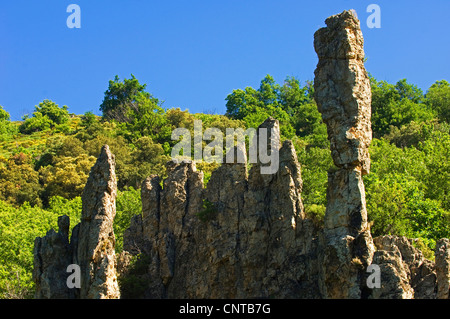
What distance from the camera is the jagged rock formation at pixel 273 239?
3225 cm

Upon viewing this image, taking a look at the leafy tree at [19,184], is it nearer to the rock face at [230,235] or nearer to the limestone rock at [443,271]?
the rock face at [230,235]

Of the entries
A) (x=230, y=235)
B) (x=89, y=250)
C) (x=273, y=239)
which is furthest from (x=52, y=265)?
(x=273, y=239)

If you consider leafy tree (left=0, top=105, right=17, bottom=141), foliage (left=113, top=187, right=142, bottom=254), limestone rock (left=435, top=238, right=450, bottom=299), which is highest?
leafy tree (left=0, top=105, right=17, bottom=141)

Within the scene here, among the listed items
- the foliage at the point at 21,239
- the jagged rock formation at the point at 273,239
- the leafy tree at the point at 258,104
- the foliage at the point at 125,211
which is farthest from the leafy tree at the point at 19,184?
the jagged rock formation at the point at 273,239

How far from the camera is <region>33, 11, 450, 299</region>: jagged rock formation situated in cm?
3225

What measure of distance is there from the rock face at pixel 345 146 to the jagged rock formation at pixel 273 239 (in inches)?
2.1

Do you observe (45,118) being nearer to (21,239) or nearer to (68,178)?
(68,178)

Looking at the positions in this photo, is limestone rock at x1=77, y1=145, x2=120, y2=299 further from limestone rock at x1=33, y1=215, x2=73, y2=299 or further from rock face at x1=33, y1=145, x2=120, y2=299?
limestone rock at x1=33, y1=215, x2=73, y2=299

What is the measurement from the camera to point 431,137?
7669cm

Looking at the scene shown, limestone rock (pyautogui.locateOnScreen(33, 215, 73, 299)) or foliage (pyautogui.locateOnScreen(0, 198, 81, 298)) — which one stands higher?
foliage (pyautogui.locateOnScreen(0, 198, 81, 298))

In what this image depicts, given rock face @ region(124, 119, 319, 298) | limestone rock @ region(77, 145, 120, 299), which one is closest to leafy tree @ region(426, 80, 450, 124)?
rock face @ region(124, 119, 319, 298)

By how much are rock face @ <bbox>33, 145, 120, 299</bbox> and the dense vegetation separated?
8.03 metres

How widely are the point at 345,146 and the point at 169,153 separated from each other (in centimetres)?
6145

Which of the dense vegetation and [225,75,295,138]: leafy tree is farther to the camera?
[225,75,295,138]: leafy tree
